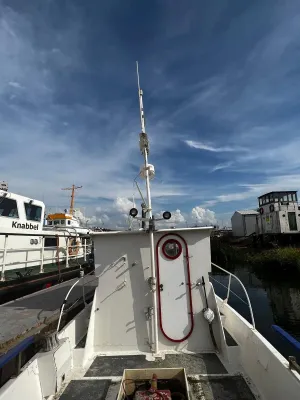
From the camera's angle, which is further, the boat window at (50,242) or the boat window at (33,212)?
the boat window at (50,242)

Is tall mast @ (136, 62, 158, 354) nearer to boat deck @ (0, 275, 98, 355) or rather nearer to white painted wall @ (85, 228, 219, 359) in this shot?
white painted wall @ (85, 228, 219, 359)

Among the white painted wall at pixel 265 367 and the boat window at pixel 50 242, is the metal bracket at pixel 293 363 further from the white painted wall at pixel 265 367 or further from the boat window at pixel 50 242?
the boat window at pixel 50 242

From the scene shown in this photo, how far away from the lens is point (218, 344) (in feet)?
16.4

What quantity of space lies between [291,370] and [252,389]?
3.08 feet

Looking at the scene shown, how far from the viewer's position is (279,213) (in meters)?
34.4

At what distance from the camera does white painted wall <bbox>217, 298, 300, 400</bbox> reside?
126 inches

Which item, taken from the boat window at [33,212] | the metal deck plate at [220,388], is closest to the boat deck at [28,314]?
the metal deck plate at [220,388]

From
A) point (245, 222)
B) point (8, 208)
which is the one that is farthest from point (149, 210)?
point (245, 222)

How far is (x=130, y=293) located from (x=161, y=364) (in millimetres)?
1361

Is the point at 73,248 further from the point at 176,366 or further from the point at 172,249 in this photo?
the point at 176,366

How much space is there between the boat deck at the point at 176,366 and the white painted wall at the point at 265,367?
233 mm

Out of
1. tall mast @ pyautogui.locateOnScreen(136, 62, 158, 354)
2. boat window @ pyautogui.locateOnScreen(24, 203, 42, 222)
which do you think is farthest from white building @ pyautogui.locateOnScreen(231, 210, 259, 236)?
tall mast @ pyautogui.locateOnScreen(136, 62, 158, 354)

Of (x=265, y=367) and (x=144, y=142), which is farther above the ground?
(x=144, y=142)

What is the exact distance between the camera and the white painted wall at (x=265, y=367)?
3.19 metres
